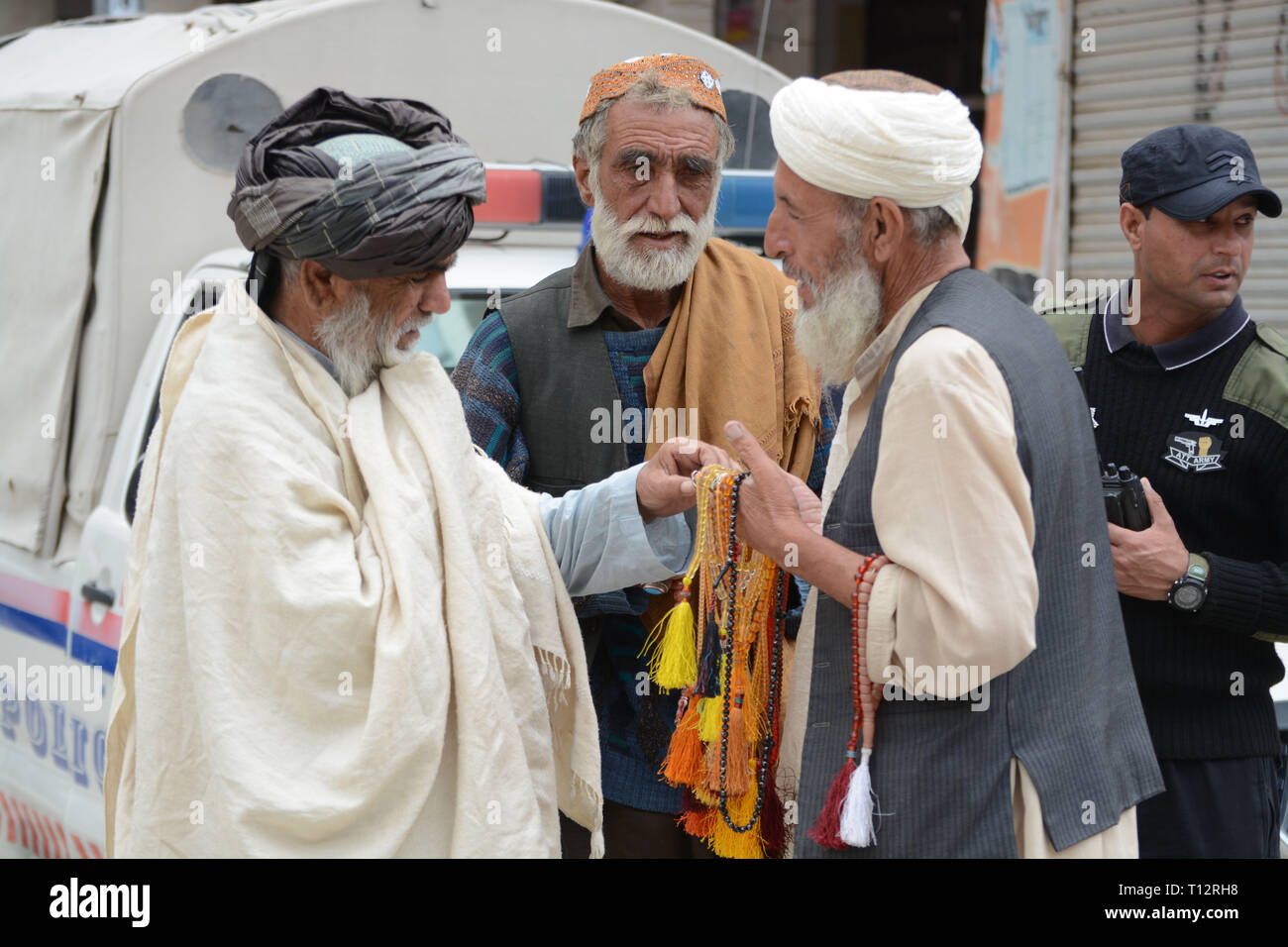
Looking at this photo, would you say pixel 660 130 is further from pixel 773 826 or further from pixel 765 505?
pixel 773 826

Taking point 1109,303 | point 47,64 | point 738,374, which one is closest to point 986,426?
point 738,374

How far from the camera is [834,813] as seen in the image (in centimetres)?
218

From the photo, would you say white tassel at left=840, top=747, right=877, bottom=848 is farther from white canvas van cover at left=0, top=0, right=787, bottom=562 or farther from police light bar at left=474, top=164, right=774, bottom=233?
white canvas van cover at left=0, top=0, right=787, bottom=562

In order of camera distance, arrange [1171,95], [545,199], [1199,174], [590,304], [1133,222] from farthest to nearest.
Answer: [1171,95], [545,199], [590,304], [1133,222], [1199,174]

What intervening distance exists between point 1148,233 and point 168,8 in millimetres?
10069

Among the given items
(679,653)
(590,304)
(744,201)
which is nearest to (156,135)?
(744,201)

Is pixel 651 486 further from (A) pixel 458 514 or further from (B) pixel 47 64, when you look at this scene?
(B) pixel 47 64

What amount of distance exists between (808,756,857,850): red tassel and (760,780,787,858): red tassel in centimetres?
48

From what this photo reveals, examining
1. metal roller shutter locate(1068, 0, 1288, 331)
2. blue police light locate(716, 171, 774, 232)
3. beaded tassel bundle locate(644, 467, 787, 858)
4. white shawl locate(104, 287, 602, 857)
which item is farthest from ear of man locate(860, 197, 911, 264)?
metal roller shutter locate(1068, 0, 1288, 331)

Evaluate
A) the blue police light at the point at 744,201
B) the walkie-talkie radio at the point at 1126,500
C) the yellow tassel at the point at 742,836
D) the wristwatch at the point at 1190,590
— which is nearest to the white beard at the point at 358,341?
the yellow tassel at the point at 742,836

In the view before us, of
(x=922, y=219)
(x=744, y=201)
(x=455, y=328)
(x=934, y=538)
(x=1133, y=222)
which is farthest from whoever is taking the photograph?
(x=744, y=201)

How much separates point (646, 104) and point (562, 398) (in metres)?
0.66

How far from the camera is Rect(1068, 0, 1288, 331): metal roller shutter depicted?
22.0 ft

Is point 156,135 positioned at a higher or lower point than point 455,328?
higher
